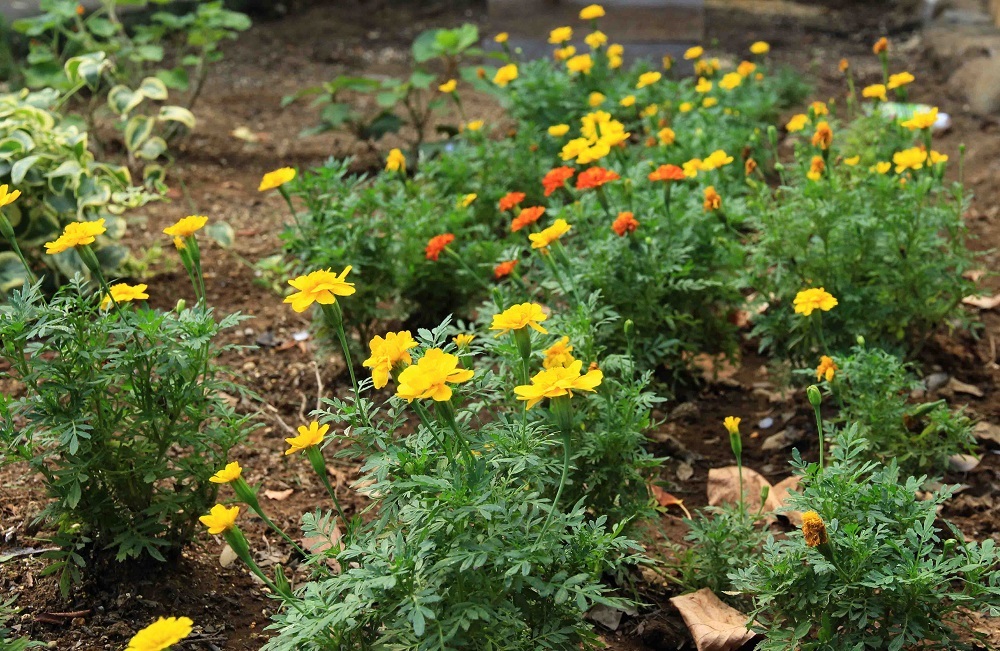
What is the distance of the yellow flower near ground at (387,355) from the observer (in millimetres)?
1663

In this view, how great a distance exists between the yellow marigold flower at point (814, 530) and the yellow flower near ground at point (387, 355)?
72 cm

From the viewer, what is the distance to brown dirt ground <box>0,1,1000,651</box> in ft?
6.97

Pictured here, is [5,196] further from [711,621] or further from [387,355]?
[711,621]

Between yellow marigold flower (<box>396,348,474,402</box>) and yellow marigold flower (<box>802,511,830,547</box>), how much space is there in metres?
0.62

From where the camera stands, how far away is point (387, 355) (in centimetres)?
168

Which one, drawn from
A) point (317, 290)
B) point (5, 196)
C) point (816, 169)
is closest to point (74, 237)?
point (5, 196)

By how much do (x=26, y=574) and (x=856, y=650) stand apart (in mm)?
1708

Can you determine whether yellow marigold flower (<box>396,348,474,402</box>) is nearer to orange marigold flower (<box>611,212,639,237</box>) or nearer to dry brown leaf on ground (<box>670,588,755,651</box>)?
dry brown leaf on ground (<box>670,588,755,651</box>)

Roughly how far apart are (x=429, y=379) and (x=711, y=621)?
91 centimetres

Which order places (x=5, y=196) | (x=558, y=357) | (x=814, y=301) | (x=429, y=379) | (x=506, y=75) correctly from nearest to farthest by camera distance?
(x=429, y=379)
(x=558, y=357)
(x=5, y=196)
(x=814, y=301)
(x=506, y=75)

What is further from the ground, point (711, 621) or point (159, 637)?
point (159, 637)

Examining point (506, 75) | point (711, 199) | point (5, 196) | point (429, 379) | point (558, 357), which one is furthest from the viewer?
point (506, 75)

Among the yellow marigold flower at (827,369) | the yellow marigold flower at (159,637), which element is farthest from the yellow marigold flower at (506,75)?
the yellow marigold flower at (159,637)

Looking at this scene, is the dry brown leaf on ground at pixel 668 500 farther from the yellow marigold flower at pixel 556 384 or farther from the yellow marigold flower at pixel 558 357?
the yellow marigold flower at pixel 556 384
